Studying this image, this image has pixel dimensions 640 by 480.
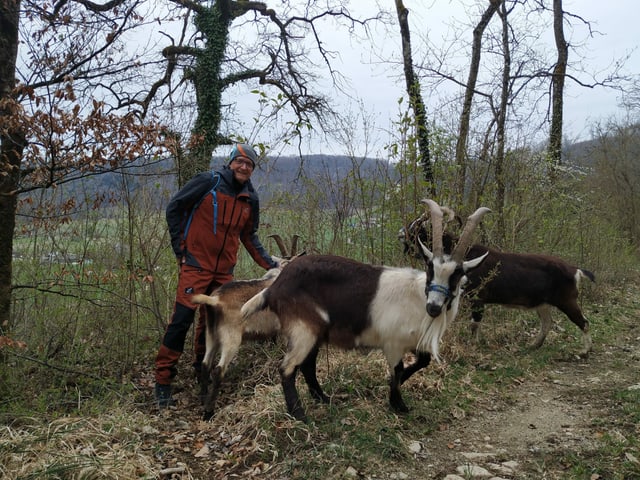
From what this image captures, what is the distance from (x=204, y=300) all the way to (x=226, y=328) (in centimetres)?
51

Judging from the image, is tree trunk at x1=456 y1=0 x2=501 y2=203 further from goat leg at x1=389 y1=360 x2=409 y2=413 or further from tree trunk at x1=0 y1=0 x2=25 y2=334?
tree trunk at x1=0 y1=0 x2=25 y2=334

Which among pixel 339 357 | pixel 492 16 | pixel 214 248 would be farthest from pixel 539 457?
pixel 492 16

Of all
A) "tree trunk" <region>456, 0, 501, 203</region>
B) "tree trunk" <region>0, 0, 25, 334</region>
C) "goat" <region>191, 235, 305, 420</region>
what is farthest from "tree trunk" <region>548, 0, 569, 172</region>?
"tree trunk" <region>0, 0, 25, 334</region>

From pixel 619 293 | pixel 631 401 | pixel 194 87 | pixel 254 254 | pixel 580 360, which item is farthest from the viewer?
pixel 194 87

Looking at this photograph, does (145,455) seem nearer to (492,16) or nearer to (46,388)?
(46,388)

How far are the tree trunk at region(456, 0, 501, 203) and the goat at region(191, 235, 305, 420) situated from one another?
11.6 ft

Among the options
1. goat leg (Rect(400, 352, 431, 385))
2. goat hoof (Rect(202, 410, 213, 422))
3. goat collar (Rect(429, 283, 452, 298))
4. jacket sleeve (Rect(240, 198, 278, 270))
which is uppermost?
jacket sleeve (Rect(240, 198, 278, 270))

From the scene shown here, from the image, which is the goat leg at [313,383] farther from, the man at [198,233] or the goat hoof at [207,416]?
the man at [198,233]

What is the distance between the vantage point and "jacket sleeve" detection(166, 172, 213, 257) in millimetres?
4906

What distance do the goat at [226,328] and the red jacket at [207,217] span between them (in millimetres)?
346

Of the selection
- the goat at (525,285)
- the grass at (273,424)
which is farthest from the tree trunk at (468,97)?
the grass at (273,424)

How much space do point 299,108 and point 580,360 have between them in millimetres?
10789

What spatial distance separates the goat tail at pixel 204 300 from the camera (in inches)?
184

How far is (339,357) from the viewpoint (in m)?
5.93
